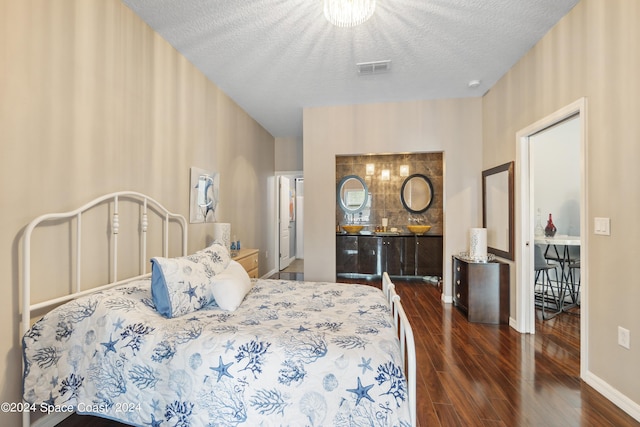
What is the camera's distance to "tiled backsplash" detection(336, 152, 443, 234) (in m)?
5.44

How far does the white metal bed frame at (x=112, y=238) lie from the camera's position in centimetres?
140

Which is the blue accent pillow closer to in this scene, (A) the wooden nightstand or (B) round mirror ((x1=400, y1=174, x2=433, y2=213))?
(A) the wooden nightstand

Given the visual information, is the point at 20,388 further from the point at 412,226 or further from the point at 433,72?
the point at 412,226

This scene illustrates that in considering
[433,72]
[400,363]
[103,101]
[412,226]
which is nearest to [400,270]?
[412,226]

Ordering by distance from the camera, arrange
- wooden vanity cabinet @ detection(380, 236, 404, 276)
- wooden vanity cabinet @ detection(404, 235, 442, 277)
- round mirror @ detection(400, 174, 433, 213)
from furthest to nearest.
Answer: round mirror @ detection(400, 174, 433, 213)
wooden vanity cabinet @ detection(380, 236, 404, 276)
wooden vanity cabinet @ detection(404, 235, 442, 277)

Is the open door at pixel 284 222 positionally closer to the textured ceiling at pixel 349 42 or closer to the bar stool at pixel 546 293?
the textured ceiling at pixel 349 42

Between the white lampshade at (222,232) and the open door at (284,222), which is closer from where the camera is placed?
the white lampshade at (222,232)

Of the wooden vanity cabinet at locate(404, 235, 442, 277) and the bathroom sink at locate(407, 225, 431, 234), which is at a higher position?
the bathroom sink at locate(407, 225, 431, 234)

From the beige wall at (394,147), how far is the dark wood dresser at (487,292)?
724 mm

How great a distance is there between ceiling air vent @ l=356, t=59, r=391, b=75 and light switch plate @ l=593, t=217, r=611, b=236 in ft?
7.57

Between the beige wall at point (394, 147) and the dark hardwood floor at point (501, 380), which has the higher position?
the beige wall at point (394, 147)

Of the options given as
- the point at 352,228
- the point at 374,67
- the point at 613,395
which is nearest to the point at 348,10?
the point at 374,67

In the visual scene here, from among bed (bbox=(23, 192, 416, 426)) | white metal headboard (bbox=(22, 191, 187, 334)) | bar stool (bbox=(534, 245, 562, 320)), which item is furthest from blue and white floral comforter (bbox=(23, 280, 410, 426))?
bar stool (bbox=(534, 245, 562, 320))

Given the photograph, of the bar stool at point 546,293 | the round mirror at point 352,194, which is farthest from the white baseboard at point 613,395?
the round mirror at point 352,194
